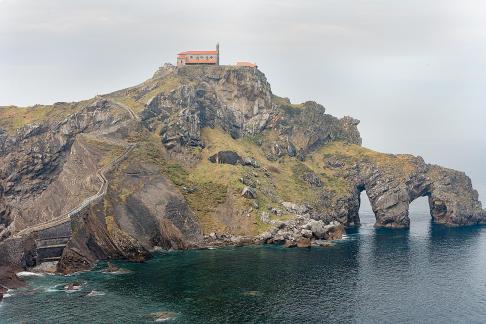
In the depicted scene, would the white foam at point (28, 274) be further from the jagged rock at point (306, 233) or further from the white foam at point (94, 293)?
the jagged rock at point (306, 233)

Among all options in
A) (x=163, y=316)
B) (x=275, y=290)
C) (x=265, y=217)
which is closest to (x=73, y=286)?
(x=163, y=316)

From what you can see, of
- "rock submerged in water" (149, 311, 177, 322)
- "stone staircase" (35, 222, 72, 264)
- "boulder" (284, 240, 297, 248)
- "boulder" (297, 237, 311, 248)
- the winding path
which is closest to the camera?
"rock submerged in water" (149, 311, 177, 322)

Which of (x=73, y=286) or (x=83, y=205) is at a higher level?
(x=83, y=205)

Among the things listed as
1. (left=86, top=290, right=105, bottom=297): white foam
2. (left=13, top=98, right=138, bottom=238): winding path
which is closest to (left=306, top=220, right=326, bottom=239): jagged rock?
(left=13, top=98, right=138, bottom=238): winding path

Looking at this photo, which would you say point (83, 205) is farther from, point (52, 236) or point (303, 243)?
point (303, 243)

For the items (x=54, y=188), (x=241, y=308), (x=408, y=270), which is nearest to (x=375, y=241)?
(x=408, y=270)

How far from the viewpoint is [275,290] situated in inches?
4793

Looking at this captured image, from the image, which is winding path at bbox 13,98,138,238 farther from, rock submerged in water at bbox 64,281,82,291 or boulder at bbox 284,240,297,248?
boulder at bbox 284,240,297,248

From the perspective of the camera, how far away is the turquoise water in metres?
104

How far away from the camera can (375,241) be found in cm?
19238

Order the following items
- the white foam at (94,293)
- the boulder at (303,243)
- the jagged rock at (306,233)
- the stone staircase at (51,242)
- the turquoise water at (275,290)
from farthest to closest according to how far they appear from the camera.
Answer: the jagged rock at (306,233)
the boulder at (303,243)
the stone staircase at (51,242)
the white foam at (94,293)
the turquoise water at (275,290)

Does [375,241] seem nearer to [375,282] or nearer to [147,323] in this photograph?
[375,282]

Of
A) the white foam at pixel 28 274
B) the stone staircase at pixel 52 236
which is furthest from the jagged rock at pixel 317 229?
the white foam at pixel 28 274

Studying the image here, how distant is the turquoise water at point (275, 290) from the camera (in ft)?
341
